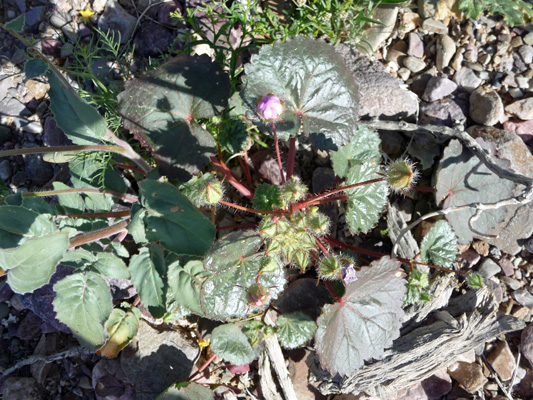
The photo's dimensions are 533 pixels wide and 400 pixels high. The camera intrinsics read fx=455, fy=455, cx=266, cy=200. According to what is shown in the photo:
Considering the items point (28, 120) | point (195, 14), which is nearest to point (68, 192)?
point (28, 120)

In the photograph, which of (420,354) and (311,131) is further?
(420,354)

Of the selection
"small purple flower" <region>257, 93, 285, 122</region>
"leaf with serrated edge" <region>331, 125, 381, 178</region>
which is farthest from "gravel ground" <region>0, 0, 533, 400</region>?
"small purple flower" <region>257, 93, 285, 122</region>

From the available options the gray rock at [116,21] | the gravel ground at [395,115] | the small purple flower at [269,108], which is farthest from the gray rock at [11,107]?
the small purple flower at [269,108]

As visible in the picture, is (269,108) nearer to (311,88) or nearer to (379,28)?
(311,88)

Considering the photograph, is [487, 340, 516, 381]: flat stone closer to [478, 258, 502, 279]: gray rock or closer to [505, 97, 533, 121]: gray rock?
[478, 258, 502, 279]: gray rock

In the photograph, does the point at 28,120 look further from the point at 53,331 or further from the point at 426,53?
the point at 426,53

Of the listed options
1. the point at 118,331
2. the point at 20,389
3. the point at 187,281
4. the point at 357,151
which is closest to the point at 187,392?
the point at 118,331
